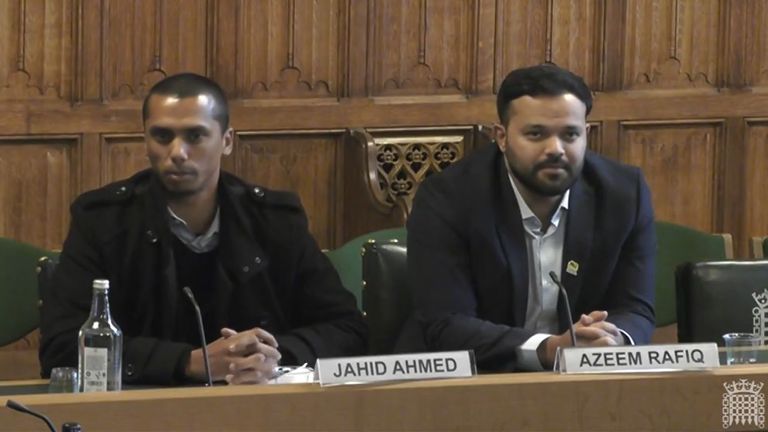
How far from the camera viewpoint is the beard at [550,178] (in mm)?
3566

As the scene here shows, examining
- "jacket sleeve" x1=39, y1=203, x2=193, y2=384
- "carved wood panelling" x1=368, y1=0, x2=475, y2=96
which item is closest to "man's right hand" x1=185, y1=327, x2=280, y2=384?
"jacket sleeve" x1=39, y1=203, x2=193, y2=384

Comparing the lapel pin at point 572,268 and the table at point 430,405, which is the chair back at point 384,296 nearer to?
the lapel pin at point 572,268

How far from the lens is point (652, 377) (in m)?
2.39

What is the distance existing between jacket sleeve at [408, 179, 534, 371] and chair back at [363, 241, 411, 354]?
0.05 metres

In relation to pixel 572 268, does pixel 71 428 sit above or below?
below

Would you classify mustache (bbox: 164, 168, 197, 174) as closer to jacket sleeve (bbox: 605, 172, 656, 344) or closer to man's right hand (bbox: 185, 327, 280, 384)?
man's right hand (bbox: 185, 327, 280, 384)

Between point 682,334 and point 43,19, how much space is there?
105 inches

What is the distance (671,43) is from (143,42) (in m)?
1.93

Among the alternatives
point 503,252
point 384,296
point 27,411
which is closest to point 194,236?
point 384,296

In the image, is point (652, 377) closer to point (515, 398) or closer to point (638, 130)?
point (515, 398)

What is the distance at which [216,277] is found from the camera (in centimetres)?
350

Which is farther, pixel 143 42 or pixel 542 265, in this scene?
pixel 143 42

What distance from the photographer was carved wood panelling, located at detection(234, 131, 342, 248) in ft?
18.3

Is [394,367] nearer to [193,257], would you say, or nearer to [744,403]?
[744,403]
